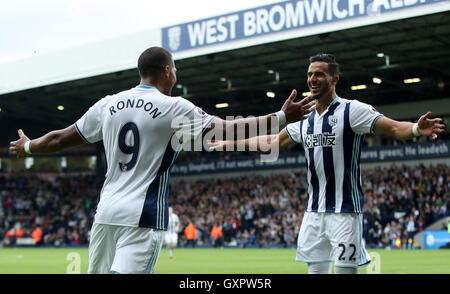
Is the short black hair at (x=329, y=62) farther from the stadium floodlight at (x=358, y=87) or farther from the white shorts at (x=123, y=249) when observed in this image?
the stadium floodlight at (x=358, y=87)

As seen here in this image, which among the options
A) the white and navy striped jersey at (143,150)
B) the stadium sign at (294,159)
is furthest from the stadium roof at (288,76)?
the white and navy striped jersey at (143,150)

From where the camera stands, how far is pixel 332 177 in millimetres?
6828

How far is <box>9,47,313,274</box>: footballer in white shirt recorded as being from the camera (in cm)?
496

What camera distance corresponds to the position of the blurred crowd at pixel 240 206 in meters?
32.3

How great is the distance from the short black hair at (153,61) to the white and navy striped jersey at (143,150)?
13 cm

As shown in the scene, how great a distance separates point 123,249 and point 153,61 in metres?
1.42

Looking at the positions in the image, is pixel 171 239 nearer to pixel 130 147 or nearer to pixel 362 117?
pixel 362 117

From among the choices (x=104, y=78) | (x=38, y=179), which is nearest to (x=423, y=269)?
(x=104, y=78)

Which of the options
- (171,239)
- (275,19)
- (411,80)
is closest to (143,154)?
(171,239)

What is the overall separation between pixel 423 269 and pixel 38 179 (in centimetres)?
4181

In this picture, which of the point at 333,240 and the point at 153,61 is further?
the point at 333,240

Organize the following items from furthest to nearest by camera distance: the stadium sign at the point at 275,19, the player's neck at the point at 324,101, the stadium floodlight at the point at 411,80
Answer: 1. the stadium floodlight at the point at 411,80
2. the stadium sign at the point at 275,19
3. the player's neck at the point at 324,101

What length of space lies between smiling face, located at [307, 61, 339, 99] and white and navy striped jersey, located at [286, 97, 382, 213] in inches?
Answer: 7.6

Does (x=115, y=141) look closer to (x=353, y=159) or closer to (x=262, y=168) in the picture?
(x=353, y=159)
